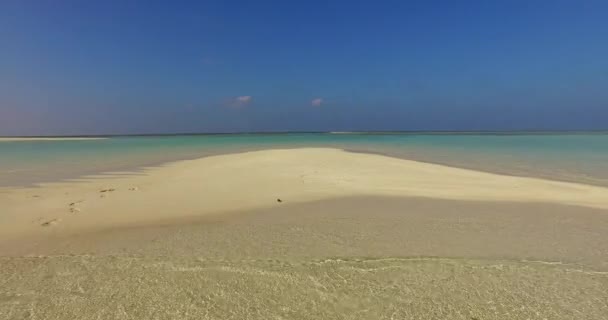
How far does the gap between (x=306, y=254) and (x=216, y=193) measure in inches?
170

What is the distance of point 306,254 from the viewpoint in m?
3.86

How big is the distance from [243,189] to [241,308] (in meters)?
5.43

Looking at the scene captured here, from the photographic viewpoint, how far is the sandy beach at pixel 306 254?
2.78m

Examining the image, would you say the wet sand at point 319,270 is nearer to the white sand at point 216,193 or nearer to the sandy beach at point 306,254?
the sandy beach at point 306,254

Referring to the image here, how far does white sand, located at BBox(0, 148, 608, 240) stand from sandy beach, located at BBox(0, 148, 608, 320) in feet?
0.23

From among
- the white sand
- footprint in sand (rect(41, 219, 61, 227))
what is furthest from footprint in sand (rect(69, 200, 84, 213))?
footprint in sand (rect(41, 219, 61, 227))

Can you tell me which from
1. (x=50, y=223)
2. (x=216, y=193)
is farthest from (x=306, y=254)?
(x=50, y=223)

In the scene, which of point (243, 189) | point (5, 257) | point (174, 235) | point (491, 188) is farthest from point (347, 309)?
point (491, 188)

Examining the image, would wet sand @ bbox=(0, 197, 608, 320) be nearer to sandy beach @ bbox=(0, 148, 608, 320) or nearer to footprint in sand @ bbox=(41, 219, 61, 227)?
sandy beach @ bbox=(0, 148, 608, 320)

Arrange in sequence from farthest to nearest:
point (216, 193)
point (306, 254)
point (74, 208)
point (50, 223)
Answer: point (216, 193) < point (74, 208) < point (50, 223) < point (306, 254)

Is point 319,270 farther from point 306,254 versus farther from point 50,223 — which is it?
point 50,223

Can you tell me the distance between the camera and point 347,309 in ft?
8.98

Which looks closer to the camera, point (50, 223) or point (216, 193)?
point (50, 223)

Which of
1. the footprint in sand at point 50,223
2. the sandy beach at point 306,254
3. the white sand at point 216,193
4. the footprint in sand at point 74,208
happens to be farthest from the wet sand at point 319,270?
the footprint in sand at point 74,208
